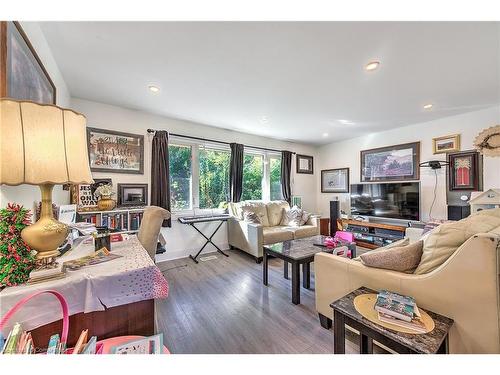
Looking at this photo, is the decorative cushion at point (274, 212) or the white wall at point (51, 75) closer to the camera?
the white wall at point (51, 75)

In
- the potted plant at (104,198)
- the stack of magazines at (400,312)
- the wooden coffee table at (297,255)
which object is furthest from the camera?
the potted plant at (104,198)

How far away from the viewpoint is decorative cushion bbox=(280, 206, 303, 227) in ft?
12.4

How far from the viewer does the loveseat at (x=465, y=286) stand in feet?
3.08

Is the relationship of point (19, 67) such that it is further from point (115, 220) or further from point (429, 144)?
point (429, 144)

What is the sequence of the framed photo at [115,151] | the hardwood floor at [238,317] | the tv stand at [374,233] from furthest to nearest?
the tv stand at [374,233] < the framed photo at [115,151] < the hardwood floor at [238,317]

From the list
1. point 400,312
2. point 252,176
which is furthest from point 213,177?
point 400,312

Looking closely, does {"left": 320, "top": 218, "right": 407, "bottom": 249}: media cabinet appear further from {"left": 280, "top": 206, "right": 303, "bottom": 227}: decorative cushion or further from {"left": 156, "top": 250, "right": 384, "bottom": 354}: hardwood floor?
{"left": 156, "top": 250, "right": 384, "bottom": 354}: hardwood floor

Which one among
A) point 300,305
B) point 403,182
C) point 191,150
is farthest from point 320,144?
point 300,305

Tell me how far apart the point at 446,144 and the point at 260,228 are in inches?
134

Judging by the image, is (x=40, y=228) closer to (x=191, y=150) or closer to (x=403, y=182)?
(x=191, y=150)

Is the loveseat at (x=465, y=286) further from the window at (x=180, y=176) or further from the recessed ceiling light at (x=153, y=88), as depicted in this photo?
the window at (x=180, y=176)

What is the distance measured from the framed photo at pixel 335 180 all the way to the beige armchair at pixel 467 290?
3.78 meters

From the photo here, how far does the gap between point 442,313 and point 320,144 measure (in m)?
4.69

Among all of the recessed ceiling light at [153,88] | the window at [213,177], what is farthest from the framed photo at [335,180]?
the recessed ceiling light at [153,88]
